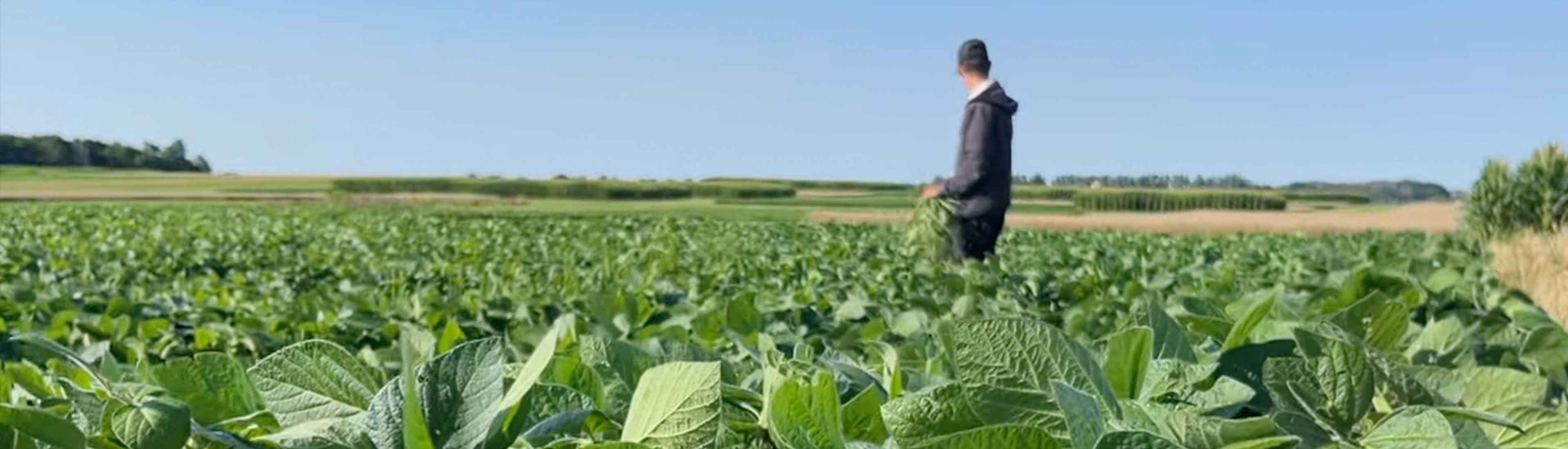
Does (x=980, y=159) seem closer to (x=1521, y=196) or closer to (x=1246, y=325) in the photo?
(x=1246, y=325)

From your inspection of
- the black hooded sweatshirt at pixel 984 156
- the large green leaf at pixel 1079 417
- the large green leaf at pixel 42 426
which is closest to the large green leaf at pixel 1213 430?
the large green leaf at pixel 1079 417

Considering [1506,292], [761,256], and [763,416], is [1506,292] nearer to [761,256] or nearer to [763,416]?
[763,416]

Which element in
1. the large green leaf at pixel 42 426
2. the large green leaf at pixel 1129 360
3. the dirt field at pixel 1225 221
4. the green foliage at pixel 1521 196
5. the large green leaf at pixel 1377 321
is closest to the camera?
the large green leaf at pixel 42 426

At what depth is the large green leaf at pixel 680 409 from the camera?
2.80 ft

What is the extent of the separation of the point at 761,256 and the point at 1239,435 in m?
7.42

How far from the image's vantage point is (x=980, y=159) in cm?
759

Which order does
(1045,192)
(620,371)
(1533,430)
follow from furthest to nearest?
(1045,192), (620,371), (1533,430)

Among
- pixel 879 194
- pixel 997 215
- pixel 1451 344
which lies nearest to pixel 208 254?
pixel 997 215

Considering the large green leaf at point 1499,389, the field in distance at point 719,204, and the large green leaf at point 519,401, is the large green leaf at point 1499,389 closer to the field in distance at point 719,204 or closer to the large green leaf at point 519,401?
the large green leaf at point 519,401

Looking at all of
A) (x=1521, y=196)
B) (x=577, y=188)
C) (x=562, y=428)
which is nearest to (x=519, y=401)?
(x=562, y=428)

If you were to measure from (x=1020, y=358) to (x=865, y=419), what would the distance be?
0.12 metres

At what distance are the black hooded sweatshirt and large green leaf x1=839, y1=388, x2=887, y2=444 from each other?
664 centimetres

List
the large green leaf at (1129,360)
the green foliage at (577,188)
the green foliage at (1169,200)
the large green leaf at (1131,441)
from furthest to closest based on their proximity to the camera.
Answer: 1. the green foliage at (577,188)
2. the green foliage at (1169,200)
3. the large green leaf at (1129,360)
4. the large green leaf at (1131,441)

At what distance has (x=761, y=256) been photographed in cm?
829
